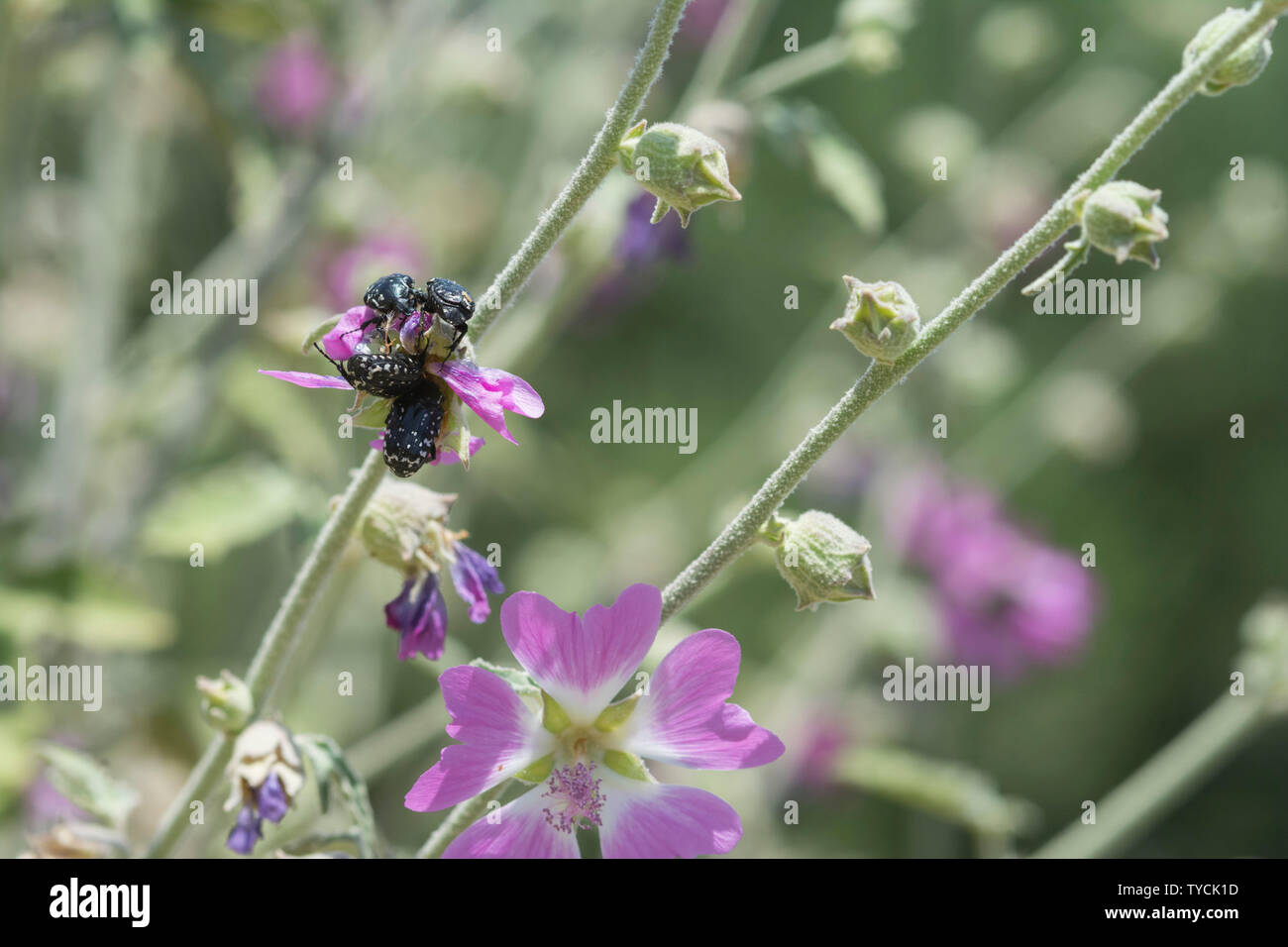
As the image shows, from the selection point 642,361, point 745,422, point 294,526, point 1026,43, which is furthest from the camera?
point 642,361

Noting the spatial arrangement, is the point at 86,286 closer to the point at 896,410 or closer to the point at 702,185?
the point at 702,185

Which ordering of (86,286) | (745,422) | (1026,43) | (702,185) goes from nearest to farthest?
(702,185), (86,286), (1026,43), (745,422)

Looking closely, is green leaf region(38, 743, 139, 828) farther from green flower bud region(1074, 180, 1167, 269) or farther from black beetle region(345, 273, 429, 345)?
green flower bud region(1074, 180, 1167, 269)

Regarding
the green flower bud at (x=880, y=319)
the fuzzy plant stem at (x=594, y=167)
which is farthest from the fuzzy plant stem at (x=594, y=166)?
the green flower bud at (x=880, y=319)

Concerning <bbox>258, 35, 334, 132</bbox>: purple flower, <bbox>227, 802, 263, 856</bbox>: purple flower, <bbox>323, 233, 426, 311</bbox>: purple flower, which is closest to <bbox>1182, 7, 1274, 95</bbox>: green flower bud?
<bbox>227, 802, 263, 856</bbox>: purple flower

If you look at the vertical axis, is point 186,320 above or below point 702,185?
above
